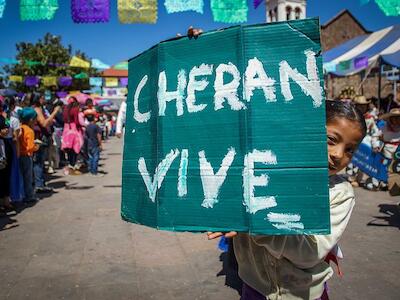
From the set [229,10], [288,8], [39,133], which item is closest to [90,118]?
[39,133]

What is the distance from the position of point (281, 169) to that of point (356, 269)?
308cm

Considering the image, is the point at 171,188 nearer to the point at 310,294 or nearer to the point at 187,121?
the point at 187,121

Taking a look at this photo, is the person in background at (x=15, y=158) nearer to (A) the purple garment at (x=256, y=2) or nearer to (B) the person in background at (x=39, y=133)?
(B) the person in background at (x=39, y=133)

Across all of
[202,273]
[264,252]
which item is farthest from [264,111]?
[202,273]

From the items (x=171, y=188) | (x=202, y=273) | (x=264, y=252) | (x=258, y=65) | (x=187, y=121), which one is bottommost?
(x=202, y=273)

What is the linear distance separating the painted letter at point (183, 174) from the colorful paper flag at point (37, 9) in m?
5.45

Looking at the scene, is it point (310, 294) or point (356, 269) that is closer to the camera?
point (310, 294)

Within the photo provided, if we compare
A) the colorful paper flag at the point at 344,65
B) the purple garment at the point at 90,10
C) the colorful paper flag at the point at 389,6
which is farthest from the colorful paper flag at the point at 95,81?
the colorful paper flag at the point at 389,6

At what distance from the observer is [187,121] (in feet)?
5.13

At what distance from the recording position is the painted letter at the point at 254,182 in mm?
1446

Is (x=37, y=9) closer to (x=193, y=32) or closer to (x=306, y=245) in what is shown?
(x=193, y=32)

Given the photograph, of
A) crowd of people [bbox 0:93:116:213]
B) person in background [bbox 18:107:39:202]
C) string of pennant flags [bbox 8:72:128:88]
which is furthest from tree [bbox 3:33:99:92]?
person in background [bbox 18:107:39:202]

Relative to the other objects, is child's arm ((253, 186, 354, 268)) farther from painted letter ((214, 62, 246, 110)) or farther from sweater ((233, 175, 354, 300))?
painted letter ((214, 62, 246, 110))

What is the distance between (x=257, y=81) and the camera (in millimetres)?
1462
